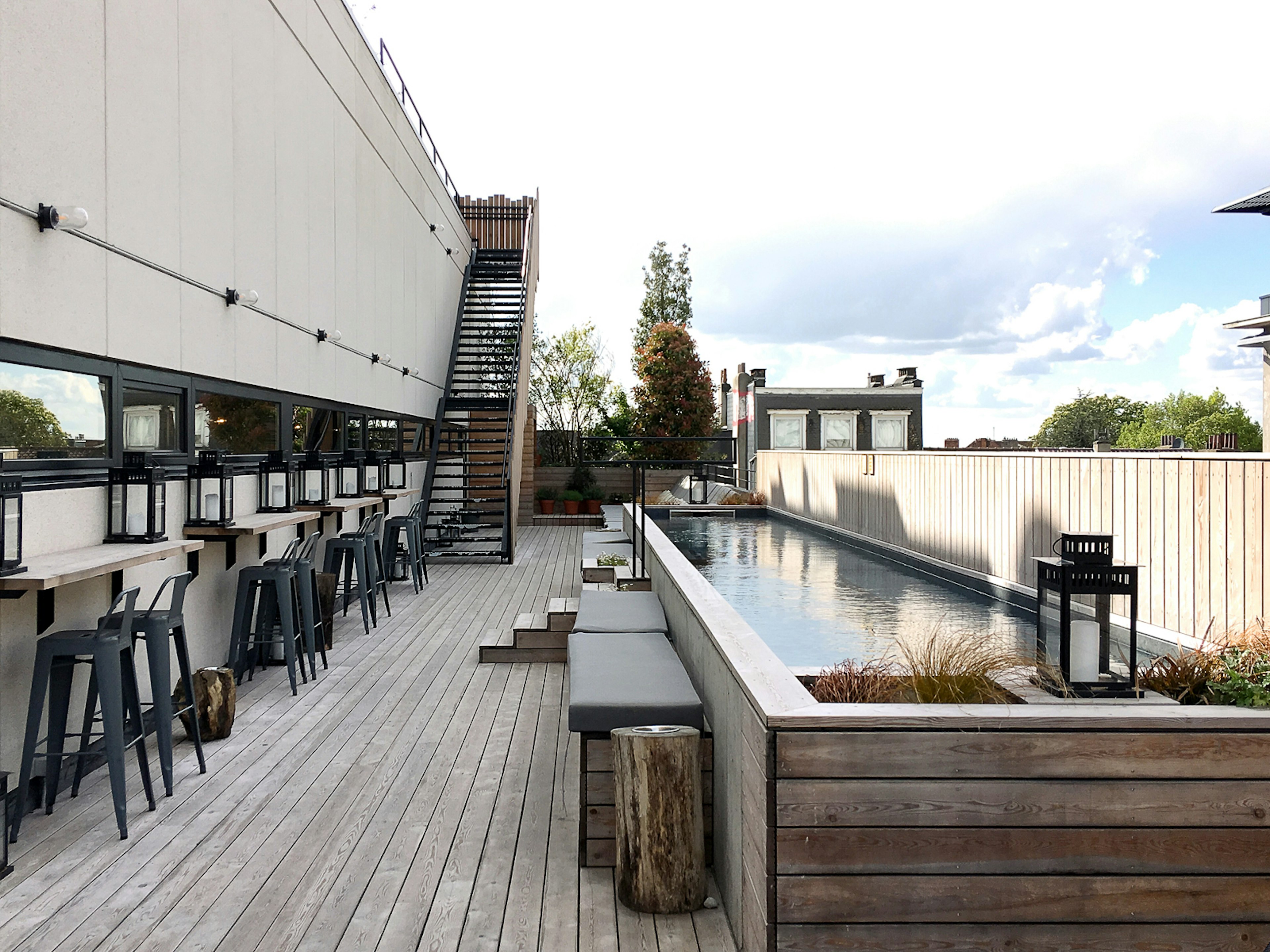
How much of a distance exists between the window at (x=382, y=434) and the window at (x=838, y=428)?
18.2 metres

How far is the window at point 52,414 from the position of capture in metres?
3.84

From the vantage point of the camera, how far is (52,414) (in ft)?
13.5

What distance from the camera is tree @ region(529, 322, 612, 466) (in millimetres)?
21156

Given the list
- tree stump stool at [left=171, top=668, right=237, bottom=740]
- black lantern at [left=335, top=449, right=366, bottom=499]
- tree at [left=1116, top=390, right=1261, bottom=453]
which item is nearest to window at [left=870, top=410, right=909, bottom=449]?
black lantern at [left=335, top=449, right=366, bottom=499]

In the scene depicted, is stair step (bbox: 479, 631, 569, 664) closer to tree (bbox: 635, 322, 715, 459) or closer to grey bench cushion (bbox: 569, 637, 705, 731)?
grey bench cushion (bbox: 569, 637, 705, 731)

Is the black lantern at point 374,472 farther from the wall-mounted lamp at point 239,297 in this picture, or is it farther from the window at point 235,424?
the wall-mounted lamp at point 239,297

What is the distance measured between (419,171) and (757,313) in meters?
22.2

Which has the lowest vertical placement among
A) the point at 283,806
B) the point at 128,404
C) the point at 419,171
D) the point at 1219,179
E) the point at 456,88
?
the point at 283,806

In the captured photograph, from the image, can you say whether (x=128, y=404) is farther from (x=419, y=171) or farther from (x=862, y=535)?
(x=419, y=171)

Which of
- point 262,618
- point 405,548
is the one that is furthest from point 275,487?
point 405,548

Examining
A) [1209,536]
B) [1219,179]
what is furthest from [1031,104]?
[1219,179]

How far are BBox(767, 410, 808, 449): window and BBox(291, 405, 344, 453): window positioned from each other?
2002cm

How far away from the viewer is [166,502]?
517 cm

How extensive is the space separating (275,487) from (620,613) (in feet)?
9.33
